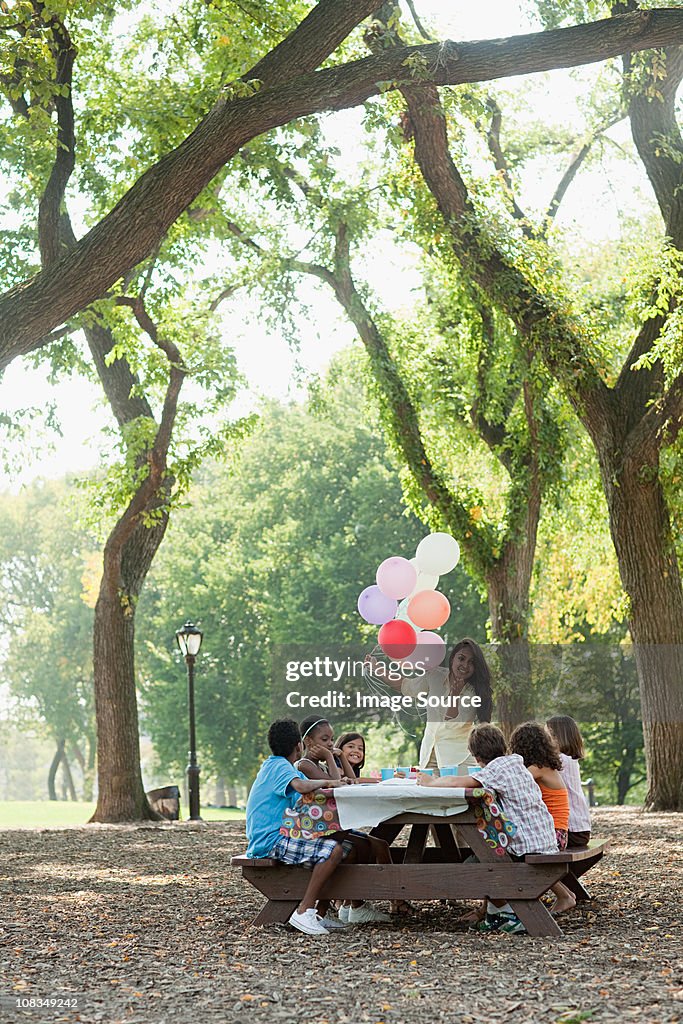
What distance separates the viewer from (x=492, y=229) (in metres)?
15.0

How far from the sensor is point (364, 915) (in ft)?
22.7

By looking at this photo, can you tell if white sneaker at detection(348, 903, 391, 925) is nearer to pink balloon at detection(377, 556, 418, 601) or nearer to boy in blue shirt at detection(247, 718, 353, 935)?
boy in blue shirt at detection(247, 718, 353, 935)

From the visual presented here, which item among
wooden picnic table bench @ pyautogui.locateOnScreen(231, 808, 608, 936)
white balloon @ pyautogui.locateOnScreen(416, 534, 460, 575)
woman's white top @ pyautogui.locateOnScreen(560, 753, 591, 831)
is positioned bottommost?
wooden picnic table bench @ pyautogui.locateOnScreen(231, 808, 608, 936)

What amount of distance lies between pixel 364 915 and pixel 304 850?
0.73 m

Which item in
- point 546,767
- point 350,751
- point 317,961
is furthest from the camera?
point 350,751

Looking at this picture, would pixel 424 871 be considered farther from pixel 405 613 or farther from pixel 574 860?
pixel 405 613

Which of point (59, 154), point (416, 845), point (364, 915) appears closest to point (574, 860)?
point (416, 845)

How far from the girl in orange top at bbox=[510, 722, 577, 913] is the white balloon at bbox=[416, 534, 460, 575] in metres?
5.29

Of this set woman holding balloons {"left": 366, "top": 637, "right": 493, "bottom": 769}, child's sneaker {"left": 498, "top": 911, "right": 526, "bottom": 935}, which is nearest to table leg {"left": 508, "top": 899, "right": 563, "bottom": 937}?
child's sneaker {"left": 498, "top": 911, "right": 526, "bottom": 935}

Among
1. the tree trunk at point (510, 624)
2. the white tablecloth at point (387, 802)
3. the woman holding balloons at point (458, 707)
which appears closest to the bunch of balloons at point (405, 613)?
the woman holding balloons at point (458, 707)

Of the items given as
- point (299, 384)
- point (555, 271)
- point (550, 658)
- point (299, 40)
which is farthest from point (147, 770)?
point (299, 40)

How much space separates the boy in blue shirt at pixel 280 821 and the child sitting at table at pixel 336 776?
212 mm

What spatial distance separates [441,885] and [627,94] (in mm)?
10699

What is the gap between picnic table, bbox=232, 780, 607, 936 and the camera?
20.4ft
